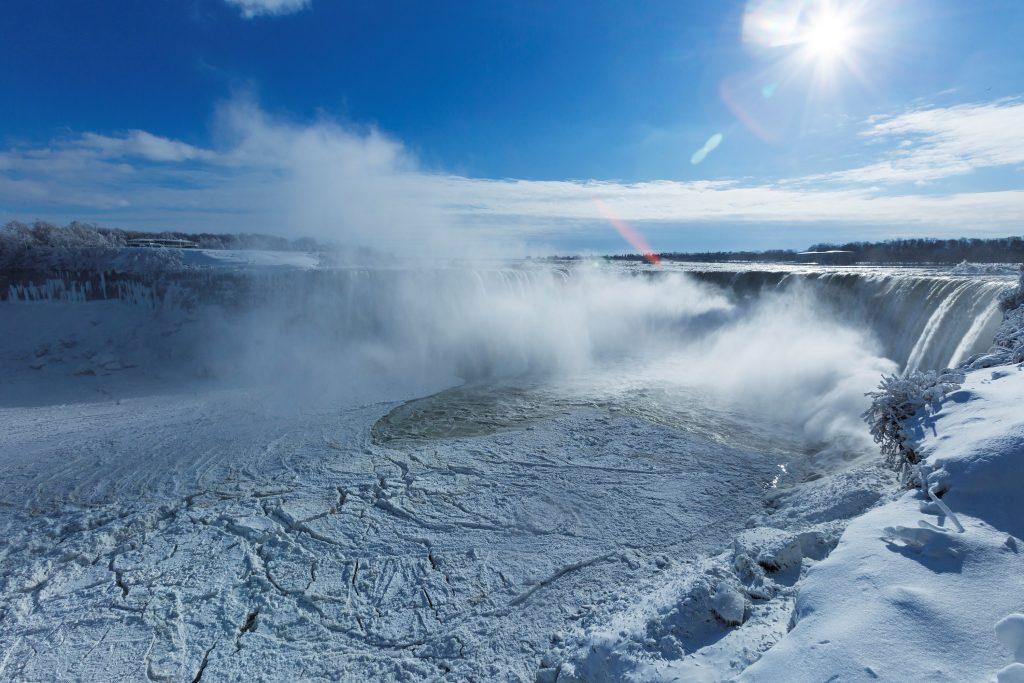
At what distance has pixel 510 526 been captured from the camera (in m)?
6.50

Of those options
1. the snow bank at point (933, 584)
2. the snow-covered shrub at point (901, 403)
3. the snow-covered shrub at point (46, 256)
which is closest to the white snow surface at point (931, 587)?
the snow bank at point (933, 584)

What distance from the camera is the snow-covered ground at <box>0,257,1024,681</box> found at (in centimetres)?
327

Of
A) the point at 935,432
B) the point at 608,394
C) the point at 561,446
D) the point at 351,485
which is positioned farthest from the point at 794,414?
the point at 351,485

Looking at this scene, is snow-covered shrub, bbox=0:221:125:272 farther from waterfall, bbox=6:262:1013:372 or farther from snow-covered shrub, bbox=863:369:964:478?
snow-covered shrub, bbox=863:369:964:478

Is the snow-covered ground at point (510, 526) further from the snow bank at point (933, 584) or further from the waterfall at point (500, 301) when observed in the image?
the waterfall at point (500, 301)

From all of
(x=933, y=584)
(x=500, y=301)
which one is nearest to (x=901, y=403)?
(x=933, y=584)

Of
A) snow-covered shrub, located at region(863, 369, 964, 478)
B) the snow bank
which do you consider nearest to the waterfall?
snow-covered shrub, located at region(863, 369, 964, 478)

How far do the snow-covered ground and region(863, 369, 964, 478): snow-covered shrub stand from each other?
0.29 metres

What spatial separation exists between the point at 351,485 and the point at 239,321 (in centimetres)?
1309

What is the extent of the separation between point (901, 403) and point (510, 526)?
464 cm

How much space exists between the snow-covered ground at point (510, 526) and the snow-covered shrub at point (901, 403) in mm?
289

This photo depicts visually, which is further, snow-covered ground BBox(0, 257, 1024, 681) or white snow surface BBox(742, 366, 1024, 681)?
snow-covered ground BBox(0, 257, 1024, 681)

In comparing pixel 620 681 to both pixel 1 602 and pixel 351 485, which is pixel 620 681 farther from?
pixel 1 602

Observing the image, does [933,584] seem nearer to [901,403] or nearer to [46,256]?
[901,403]
